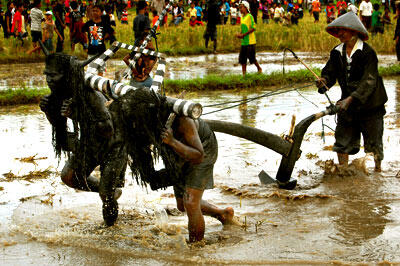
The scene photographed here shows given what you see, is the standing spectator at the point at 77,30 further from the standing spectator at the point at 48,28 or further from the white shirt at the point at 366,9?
the white shirt at the point at 366,9

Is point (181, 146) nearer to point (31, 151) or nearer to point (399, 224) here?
point (399, 224)

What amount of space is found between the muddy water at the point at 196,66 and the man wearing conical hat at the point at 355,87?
24.6ft

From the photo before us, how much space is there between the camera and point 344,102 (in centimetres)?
586

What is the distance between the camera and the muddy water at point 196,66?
44.6 ft

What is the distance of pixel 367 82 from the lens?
5840 millimetres

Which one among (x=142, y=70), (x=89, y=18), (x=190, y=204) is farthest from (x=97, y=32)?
(x=190, y=204)

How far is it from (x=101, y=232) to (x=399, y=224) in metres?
2.37

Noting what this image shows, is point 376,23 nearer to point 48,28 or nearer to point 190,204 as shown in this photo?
point 48,28

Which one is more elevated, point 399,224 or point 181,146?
point 181,146

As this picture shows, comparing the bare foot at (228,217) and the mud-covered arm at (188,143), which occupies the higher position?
the mud-covered arm at (188,143)

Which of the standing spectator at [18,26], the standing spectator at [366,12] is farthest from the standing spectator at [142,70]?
the standing spectator at [366,12]

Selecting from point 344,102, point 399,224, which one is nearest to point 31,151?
point 344,102

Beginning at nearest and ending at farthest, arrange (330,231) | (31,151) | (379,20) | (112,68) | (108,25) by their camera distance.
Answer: (330,231), (31,151), (108,25), (112,68), (379,20)

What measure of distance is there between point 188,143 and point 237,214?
56.4 inches
